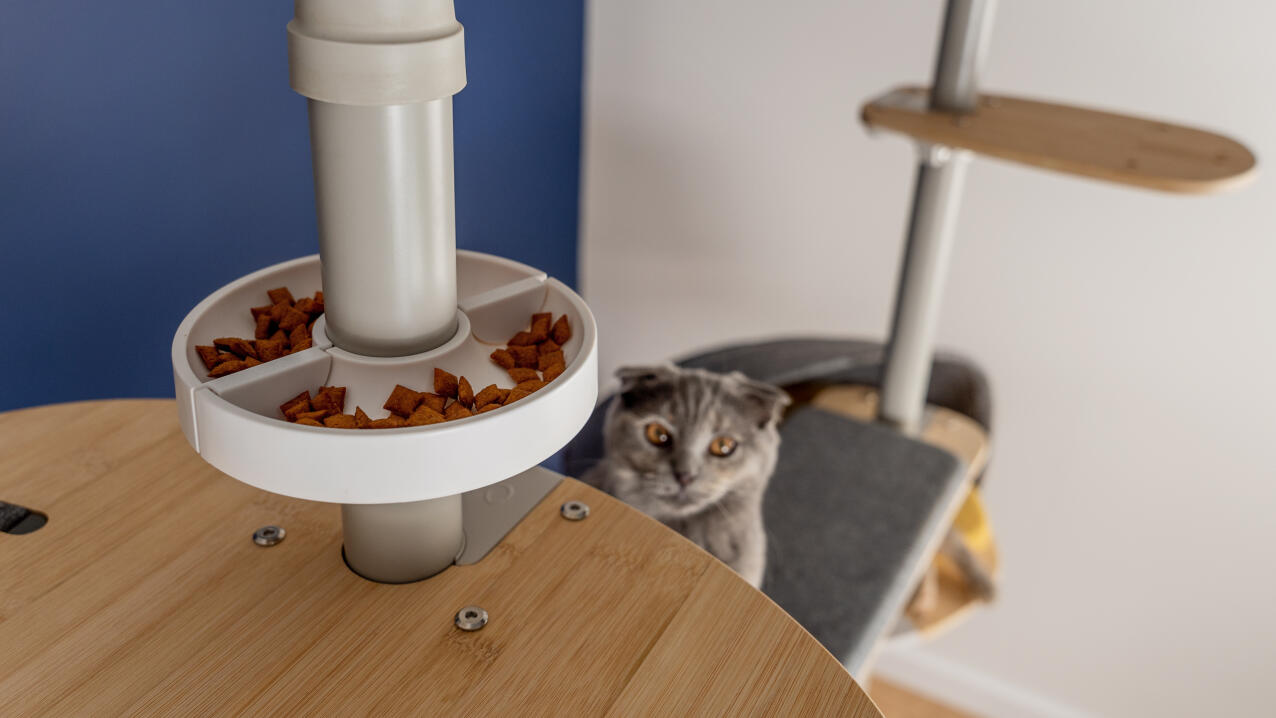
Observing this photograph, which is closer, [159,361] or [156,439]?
[156,439]

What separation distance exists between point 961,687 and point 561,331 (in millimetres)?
1774

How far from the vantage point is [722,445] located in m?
0.88

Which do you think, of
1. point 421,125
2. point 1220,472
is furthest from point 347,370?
point 1220,472

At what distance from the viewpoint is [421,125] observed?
1.52 feet

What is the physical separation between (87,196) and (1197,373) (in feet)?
5.03

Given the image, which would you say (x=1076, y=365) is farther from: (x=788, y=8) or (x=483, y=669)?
(x=483, y=669)

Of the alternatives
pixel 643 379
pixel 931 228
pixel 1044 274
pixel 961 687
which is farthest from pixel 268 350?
pixel 961 687

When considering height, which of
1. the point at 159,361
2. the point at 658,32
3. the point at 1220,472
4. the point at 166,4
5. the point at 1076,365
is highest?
the point at 166,4

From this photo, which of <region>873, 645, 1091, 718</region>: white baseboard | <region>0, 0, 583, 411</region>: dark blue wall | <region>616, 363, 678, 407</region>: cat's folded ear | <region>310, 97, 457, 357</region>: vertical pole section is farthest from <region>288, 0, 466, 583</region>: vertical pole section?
<region>873, 645, 1091, 718</region>: white baseboard

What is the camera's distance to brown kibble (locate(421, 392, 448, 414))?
48cm

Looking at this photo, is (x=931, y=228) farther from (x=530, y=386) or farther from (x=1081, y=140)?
(x=530, y=386)

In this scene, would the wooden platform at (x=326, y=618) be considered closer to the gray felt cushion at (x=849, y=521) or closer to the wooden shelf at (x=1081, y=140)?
the gray felt cushion at (x=849, y=521)

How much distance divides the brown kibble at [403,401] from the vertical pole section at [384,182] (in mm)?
39

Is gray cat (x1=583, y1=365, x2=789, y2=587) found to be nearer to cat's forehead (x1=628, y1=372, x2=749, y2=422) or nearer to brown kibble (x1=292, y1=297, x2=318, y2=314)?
cat's forehead (x1=628, y1=372, x2=749, y2=422)
